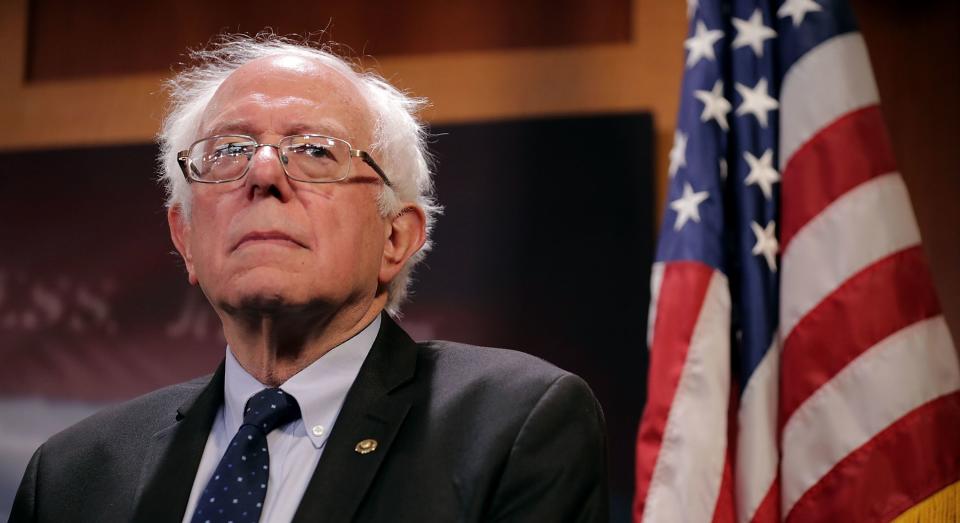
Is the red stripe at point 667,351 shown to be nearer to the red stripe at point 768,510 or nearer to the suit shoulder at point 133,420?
the red stripe at point 768,510

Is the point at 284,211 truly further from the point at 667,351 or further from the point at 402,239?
the point at 667,351

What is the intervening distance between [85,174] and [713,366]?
2.20 metres

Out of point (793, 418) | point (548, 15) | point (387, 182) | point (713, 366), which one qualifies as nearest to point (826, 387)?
point (793, 418)

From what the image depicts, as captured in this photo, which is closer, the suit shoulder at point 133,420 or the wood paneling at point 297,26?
the suit shoulder at point 133,420

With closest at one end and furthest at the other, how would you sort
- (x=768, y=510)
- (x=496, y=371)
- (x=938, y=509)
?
(x=496, y=371) → (x=938, y=509) → (x=768, y=510)

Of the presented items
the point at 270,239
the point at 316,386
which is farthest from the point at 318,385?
the point at 270,239

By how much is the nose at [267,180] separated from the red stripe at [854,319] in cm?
117

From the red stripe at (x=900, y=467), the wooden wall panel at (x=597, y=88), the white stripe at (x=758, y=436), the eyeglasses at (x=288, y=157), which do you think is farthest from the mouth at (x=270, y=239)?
the wooden wall panel at (x=597, y=88)

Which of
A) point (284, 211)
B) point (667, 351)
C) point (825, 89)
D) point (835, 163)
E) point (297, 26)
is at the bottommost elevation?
point (667, 351)

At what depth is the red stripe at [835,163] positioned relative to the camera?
2232mm

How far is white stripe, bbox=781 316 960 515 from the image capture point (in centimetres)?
207

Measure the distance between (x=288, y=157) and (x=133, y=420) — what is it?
57 centimetres

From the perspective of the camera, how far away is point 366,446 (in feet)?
4.91

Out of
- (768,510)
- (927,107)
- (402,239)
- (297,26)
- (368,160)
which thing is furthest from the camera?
(297,26)
